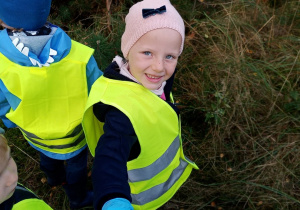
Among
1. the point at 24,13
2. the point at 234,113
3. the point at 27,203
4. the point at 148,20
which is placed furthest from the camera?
the point at 234,113

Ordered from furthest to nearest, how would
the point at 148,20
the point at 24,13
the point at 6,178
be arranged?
1. the point at 24,13
2. the point at 148,20
3. the point at 6,178

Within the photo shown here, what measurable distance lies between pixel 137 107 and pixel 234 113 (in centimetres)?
147

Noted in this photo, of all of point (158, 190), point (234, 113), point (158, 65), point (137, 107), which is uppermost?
point (158, 65)

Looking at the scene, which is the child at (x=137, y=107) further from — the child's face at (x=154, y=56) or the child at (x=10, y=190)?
the child at (x=10, y=190)

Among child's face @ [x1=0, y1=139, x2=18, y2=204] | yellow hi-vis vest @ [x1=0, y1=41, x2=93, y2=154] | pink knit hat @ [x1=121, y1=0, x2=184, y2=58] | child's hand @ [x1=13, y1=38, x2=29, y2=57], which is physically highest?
pink knit hat @ [x1=121, y1=0, x2=184, y2=58]

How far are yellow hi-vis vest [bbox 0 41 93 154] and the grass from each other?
3.19 ft

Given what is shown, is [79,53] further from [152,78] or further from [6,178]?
[6,178]

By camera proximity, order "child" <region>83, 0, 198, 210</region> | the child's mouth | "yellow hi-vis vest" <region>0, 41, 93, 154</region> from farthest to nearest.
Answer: "yellow hi-vis vest" <region>0, 41, 93, 154</region>
the child's mouth
"child" <region>83, 0, 198, 210</region>

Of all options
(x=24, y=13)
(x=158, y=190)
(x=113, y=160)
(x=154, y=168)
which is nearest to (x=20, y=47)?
(x=24, y=13)

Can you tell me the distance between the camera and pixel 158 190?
5.59 feet

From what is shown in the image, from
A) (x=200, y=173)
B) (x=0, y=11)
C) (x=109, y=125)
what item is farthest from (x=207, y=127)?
(x=0, y=11)

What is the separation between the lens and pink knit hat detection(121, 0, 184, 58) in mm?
1263

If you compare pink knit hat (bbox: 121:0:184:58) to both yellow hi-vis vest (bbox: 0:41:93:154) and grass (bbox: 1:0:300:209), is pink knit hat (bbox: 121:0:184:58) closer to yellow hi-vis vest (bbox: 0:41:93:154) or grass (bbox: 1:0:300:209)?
yellow hi-vis vest (bbox: 0:41:93:154)

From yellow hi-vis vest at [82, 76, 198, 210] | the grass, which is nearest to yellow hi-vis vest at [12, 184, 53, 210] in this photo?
yellow hi-vis vest at [82, 76, 198, 210]
